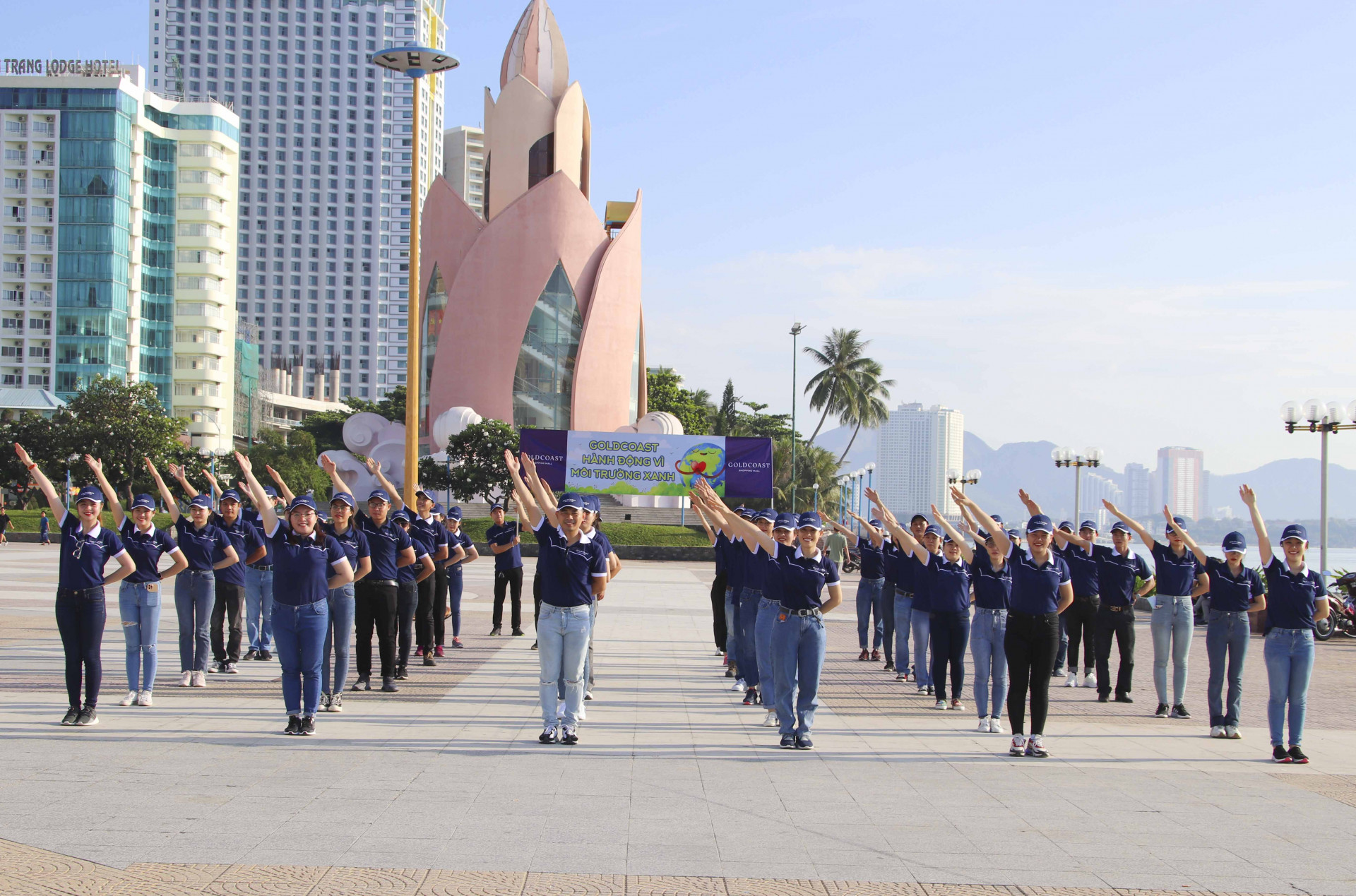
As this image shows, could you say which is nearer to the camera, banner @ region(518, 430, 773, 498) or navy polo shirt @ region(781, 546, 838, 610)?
navy polo shirt @ region(781, 546, 838, 610)

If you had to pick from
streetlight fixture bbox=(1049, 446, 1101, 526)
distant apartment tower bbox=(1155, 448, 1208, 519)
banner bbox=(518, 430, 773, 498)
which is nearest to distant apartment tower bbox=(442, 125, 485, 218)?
distant apartment tower bbox=(1155, 448, 1208, 519)

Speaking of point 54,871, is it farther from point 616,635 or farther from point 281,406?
point 281,406

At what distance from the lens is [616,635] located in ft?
52.2

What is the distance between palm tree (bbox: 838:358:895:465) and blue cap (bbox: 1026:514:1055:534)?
205ft

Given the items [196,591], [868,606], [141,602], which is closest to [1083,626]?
[868,606]

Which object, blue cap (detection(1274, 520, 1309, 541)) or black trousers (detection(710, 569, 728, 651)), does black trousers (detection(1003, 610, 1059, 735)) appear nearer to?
blue cap (detection(1274, 520, 1309, 541))

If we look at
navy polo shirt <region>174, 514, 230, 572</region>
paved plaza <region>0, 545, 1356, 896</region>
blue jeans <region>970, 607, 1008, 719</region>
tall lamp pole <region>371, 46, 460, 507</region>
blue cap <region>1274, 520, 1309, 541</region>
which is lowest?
paved plaza <region>0, 545, 1356, 896</region>

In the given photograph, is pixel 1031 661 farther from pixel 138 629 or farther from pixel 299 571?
pixel 138 629

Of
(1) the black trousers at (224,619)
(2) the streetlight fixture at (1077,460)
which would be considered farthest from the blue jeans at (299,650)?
(2) the streetlight fixture at (1077,460)

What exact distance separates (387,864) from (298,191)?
6143 inches

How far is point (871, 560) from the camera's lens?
1294cm

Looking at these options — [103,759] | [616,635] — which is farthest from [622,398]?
[103,759]

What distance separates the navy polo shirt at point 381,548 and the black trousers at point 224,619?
86.1 inches

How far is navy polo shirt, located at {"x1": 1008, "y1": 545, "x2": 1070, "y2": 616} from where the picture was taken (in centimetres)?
796
